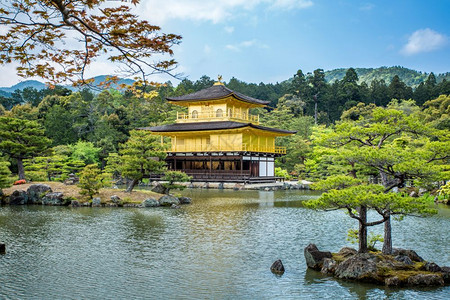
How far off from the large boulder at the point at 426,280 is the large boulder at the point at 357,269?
26.9 inches

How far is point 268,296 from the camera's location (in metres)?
7.24

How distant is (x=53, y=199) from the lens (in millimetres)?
19641

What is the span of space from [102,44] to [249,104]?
32.8 meters

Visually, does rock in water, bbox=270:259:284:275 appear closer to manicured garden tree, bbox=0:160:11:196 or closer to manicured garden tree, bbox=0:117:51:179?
manicured garden tree, bbox=0:160:11:196

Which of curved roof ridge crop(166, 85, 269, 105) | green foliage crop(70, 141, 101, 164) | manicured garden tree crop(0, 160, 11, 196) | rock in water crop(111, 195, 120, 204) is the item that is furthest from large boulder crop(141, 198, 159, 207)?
green foliage crop(70, 141, 101, 164)

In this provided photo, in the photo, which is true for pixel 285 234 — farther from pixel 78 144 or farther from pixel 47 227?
pixel 78 144

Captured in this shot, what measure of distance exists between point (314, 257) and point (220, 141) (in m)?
26.6

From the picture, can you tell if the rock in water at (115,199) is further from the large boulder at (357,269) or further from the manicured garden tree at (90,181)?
the large boulder at (357,269)

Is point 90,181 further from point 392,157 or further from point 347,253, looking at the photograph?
point 392,157

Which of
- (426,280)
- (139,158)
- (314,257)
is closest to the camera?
(426,280)

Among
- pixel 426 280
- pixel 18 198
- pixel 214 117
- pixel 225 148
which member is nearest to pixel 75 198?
pixel 18 198

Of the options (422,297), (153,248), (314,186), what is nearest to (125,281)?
(153,248)

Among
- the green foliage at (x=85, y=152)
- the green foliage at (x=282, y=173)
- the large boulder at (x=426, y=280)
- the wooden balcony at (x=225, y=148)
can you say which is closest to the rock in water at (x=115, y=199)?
the large boulder at (x=426, y=280)

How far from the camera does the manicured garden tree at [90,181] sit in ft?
64.1
